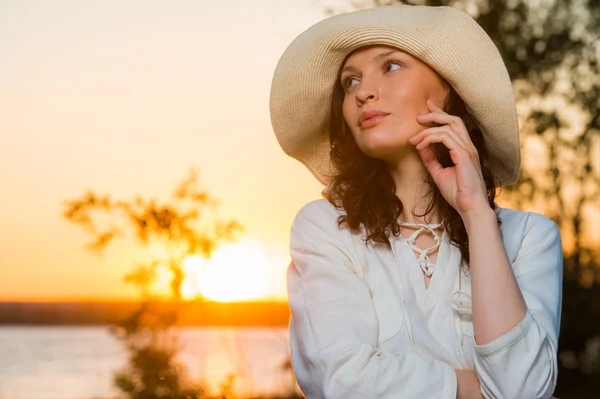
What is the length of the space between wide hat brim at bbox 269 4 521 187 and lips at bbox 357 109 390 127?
0.73ft

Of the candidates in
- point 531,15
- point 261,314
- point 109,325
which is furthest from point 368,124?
point 531,15

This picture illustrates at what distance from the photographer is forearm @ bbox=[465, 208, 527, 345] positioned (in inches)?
79.4

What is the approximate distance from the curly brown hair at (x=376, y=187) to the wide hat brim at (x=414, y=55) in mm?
47

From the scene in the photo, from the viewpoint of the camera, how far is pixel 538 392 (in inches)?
79.9

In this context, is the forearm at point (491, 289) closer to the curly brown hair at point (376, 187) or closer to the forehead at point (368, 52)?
the curly brown hair at point (376, 187)

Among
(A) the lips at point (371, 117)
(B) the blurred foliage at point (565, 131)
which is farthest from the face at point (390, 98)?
(B) the blurred foliage at point (565, 131)

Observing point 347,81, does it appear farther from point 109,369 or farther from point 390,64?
point 109,369

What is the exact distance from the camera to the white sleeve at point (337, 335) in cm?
202

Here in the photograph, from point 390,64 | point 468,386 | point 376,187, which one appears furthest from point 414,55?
point 468,386

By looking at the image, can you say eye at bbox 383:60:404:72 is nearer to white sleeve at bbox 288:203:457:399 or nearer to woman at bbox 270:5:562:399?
woman at bbox 270:5:562:399

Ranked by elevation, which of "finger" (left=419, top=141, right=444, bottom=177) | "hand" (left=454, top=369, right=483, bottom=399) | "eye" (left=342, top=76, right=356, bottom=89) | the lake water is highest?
"eye" (left=342, top=76, right=356, bottom=89)

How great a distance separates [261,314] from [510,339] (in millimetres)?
3026

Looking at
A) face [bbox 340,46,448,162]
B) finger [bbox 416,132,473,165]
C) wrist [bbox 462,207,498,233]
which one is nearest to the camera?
wrist [bbox 462,207,498,233]

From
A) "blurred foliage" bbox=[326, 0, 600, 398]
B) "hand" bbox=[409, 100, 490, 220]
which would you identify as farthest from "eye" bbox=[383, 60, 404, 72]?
"blurred foliage" bbox=[326, 0, 600, 398]
